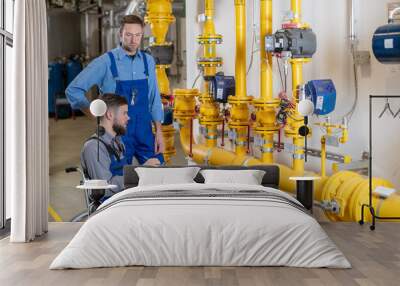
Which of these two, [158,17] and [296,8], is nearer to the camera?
[296,8]

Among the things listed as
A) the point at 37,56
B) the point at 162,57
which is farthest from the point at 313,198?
the point at 37,56

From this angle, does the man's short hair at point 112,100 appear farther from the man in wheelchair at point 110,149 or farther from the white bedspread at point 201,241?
the white bedspread at point 201,241

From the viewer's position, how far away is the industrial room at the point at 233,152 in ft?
17.8

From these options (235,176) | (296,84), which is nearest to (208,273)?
(235,176)

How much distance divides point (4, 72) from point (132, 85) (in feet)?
4.04

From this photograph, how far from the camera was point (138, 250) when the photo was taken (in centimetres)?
545

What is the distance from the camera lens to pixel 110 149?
24.8 feet

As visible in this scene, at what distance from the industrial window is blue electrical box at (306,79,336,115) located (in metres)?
2.90

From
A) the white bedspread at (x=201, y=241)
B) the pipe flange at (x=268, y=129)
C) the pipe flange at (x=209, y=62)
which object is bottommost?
the white bedspread at (x=201, y=241)

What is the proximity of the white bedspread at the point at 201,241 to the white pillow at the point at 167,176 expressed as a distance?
1543 millimetres

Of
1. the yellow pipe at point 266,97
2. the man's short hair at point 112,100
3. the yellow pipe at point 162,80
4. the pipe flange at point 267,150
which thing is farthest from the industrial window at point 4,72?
the pipe flange at point 267,150

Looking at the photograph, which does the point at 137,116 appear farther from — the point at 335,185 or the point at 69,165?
the point at 335,185

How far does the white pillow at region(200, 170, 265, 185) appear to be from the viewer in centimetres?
696

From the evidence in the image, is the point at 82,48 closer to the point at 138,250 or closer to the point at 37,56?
the point at 37,56
